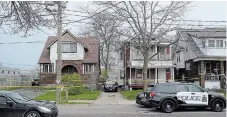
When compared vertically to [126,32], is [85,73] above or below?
below

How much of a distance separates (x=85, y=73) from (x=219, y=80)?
16.5 m

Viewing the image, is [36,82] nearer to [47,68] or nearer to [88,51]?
[47,68]

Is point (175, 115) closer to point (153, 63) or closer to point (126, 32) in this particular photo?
point (126, 32)

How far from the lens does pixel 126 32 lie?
32.6 meters

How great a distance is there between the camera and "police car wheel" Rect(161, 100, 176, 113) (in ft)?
62.8

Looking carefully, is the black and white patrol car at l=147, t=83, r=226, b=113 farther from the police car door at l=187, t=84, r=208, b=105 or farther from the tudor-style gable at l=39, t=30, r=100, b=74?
the tudor-style gable at l=39, t=30, r=100, b=74

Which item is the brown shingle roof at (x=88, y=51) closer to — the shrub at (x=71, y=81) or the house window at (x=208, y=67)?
the shrub at (x=71, y=81)

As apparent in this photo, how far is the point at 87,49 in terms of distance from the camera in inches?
1907

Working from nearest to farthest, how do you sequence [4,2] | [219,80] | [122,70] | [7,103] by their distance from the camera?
1. [4,2]
2. [7,103]
3. [219,80]
4. [122,70]

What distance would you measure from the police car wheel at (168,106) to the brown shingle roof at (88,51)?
2808 cm

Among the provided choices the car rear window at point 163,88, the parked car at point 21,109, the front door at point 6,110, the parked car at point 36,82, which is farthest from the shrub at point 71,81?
the front door at point 6,110


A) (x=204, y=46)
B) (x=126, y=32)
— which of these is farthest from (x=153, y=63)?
(x=126, y=32)

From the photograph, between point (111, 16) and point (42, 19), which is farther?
point (111, 16)

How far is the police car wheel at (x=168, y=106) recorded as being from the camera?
62.8 feet
